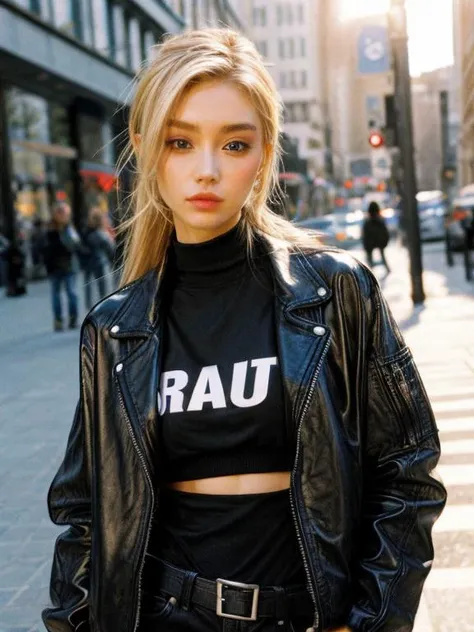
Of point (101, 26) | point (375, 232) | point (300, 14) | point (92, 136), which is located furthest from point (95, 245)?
point (300, 14)

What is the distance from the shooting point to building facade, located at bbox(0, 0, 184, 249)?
23172 millimetres

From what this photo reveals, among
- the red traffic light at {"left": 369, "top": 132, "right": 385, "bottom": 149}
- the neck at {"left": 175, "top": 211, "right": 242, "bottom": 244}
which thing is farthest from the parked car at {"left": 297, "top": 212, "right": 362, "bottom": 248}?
the neck at {"left": 175, "top": 211, "right": 242, "bottom": 244}

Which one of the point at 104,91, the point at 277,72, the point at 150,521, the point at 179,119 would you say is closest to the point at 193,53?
the point at 179,119

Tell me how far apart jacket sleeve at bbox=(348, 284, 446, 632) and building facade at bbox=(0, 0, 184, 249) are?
20.1 m

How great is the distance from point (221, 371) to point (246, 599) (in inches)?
16.7

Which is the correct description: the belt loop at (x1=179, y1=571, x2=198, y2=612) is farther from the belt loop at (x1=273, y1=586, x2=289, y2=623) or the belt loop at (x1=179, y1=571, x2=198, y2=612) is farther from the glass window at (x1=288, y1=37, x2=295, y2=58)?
the glass window at (x1=288, y1=37, x2=295, y2=58)

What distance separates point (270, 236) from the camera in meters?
2.11

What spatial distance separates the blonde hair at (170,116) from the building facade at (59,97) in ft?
64.7

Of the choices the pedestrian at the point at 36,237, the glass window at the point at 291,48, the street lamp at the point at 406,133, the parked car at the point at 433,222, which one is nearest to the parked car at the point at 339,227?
the parked car at the point at 433,222

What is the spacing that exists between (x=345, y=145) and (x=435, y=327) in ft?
580

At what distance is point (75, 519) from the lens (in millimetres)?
2041

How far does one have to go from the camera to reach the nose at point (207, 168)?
1.89 meters

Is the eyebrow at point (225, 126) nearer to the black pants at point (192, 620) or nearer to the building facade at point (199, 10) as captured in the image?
the black pants at point (192, 620)

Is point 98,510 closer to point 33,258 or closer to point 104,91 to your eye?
point 33,258
